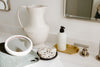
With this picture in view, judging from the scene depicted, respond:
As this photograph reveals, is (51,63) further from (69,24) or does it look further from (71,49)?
(69,24)

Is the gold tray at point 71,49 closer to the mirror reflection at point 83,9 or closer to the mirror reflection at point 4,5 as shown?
the mirror reflection at point 83,9

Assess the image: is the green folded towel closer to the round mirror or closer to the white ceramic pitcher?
the round mirror

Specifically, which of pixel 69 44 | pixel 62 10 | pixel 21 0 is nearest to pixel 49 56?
pixel 69 44

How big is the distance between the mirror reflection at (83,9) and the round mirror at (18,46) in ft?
1.20

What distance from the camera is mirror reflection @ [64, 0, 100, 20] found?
0.90 metres

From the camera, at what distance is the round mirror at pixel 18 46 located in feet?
2.57

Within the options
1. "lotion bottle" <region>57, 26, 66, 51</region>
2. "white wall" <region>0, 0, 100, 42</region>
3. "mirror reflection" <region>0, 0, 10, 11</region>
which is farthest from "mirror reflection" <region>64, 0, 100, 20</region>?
"mirror reflection" <region>0, 0, 10, 11</region>

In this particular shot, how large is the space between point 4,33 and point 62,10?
0.63 m

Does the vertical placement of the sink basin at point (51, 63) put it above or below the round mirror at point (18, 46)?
below

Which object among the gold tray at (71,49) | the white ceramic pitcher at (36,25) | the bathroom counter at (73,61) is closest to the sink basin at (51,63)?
the bathroom counter at (73,61)

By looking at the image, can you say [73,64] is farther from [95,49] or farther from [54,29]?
[54,29]

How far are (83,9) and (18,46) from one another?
0.50 meters

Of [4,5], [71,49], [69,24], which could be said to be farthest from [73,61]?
[4,5]

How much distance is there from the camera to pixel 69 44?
1040 millimetres
